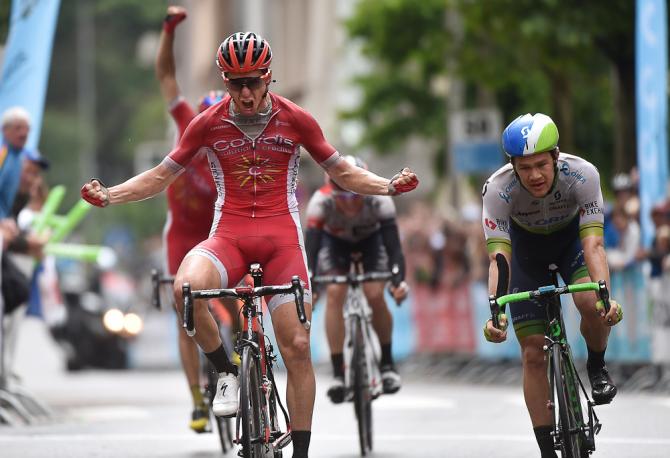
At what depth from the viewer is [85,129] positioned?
79.0 metres

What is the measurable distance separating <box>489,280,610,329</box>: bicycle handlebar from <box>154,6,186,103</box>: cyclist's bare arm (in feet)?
14.0

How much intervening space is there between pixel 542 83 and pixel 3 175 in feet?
56.5

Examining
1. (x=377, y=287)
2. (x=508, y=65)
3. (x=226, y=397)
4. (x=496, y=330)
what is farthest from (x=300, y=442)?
(x=508, y=65)

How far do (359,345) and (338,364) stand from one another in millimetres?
340

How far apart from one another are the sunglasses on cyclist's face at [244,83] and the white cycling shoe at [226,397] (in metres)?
1.59

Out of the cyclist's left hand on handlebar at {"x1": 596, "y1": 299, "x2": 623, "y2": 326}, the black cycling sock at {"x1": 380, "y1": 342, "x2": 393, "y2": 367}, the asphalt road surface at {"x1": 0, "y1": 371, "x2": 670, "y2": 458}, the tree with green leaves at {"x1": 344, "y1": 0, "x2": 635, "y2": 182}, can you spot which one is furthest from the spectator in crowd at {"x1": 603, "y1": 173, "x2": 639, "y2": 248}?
the cyclist's left hand on handlebar at {"x1": 596, "y1": 299, "x2": 623, "y2": 326}

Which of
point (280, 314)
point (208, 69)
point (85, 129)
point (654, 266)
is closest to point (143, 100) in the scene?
point (85, 129)

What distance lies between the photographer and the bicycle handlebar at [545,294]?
952 cm

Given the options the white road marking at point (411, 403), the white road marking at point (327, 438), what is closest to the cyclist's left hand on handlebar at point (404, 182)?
the white road marking at point (327, 438)

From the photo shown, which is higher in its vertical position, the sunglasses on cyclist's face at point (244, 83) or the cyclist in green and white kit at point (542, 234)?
the sunglasses on cyclist's face at point (244, 83)

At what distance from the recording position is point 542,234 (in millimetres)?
10359

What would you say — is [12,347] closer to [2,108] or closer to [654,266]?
[2,108]

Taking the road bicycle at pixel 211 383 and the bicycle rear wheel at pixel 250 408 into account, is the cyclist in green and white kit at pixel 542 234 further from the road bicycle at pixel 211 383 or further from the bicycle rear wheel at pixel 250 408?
the road bicycle at pixel 211 383

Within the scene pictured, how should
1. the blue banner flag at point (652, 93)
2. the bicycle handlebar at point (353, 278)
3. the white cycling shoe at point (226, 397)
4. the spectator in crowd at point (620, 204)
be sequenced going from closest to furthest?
the white cycling shoe at point (226, 397), the bicycle handlebar at point (353, 278), the blue banner flag at point (652, 93), the spectator in crowd at point (620, 204)
